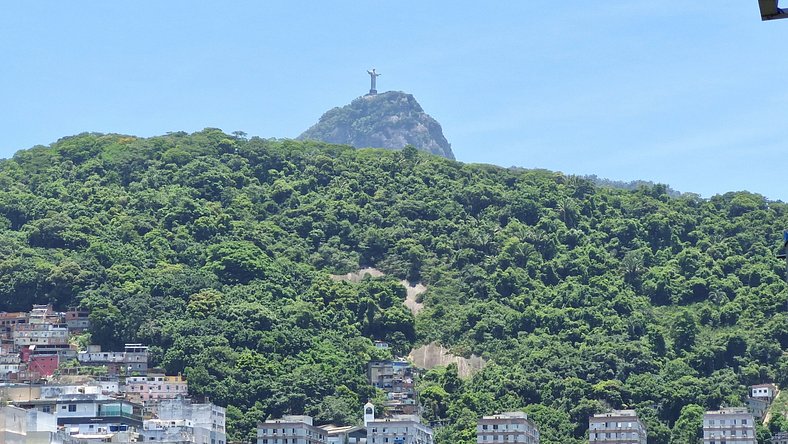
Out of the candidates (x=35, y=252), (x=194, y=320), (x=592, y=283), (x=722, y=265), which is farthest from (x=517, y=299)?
(x=35, y=252)

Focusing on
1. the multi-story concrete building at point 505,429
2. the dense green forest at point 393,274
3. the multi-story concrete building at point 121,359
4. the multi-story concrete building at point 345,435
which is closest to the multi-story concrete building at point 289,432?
the multi-story concrete building at point 345,435

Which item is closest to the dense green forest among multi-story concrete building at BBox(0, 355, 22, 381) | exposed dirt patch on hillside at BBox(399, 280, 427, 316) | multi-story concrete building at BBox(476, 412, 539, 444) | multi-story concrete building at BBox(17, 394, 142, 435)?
exposed dirt patch on hillside at BBox(399, 280, 427, 316)

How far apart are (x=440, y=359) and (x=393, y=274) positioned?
737 inches

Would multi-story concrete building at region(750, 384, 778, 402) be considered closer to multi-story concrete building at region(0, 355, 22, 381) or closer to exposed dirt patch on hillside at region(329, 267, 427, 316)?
exposed dirt patch on hillside at region(329, 267, 427, 316)

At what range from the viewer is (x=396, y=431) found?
359 ft

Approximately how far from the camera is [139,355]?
4747 inches

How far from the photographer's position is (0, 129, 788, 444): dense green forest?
121 m

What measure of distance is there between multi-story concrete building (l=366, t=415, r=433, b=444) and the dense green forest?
14.5 ft

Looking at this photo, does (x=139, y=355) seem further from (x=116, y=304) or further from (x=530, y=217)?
(x=530, y=217)

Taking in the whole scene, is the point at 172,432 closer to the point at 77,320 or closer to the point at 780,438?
the point at 77,320

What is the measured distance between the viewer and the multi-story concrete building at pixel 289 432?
105 metres

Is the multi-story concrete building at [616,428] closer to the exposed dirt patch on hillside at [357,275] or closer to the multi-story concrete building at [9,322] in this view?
the exposed dirt patch on hillside at [357,275]

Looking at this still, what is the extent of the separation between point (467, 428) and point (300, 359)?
16.0 metres

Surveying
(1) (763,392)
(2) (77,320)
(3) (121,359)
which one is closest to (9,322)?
(2) (77,320)
